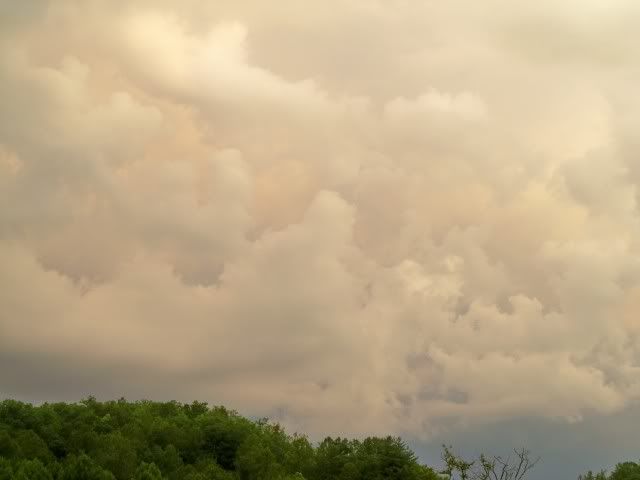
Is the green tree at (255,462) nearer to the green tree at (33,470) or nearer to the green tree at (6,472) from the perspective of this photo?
the green tree at (33,470)

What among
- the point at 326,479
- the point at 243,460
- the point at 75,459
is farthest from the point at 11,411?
the point at 326,479

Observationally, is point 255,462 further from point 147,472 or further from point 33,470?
point 33,470

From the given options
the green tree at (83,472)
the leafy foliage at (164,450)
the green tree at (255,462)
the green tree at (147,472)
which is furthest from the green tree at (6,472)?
the green tree at (255,462)

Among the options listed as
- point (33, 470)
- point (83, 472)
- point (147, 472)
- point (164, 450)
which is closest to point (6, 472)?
point (33, 470)

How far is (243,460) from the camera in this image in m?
106

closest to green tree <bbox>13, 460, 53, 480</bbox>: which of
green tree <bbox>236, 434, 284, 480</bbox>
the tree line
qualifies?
the tree line

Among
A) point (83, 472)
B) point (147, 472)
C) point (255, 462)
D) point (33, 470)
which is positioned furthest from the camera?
point (255, 462)

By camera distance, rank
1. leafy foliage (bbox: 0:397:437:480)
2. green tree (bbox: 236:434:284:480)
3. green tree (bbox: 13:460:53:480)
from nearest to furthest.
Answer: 1. green tree (bbox: 13:460:53:480)
2. leafy foliage (bbox: 0:397:437:480)
3. green tree (bbox: 236:434:284:480)

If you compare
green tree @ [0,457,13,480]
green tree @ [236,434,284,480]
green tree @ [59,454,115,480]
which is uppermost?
green tree @ [236,434,284,480]

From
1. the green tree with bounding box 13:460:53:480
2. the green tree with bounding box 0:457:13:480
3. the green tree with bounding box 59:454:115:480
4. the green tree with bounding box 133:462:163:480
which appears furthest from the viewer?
the green tree with bounding box 133:462:163:480

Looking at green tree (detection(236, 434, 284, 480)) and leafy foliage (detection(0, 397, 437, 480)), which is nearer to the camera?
leafy foliage (detection(0, 397, 437, 480))

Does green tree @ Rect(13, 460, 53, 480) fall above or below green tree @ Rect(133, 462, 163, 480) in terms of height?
below

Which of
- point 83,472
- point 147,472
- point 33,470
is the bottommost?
point 33,470

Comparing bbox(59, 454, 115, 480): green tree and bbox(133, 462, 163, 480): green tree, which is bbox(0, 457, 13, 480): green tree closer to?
bbox(59, 454, 115, 480): green tree
